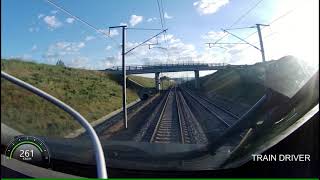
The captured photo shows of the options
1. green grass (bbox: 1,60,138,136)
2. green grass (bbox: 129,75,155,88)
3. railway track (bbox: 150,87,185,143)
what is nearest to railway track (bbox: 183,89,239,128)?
railway track (bbox: 150,87,185,143)

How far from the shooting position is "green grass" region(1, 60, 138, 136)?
3123 mm

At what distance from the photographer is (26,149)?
323 centimetres

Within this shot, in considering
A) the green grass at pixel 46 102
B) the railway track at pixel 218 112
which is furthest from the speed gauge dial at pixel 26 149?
the railway track at pixel 218 112

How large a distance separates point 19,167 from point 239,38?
2.24 meters

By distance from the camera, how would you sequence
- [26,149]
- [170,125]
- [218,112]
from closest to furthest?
1. [26,149]
2. [218,112]
3. [170,125]

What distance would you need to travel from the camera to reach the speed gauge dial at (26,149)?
321 centimetres

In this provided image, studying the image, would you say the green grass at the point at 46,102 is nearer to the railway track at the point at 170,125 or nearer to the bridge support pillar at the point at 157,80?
the railway track at the point at 170,125

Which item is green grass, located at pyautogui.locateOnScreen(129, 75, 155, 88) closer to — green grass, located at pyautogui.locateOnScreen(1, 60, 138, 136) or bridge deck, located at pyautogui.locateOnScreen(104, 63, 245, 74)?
bridge deck, located at pyautogui.locateOnScreen(104, 63, 245, 74)

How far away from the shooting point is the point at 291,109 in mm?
3430

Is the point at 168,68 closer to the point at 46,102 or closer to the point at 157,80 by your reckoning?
the point at 157,80

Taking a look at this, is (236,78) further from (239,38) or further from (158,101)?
(158,101)

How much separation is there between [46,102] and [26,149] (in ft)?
1.40

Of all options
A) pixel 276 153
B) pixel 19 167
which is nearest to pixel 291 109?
pixel 276 153

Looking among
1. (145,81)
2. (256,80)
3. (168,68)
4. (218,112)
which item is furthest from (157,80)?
(256,80)
